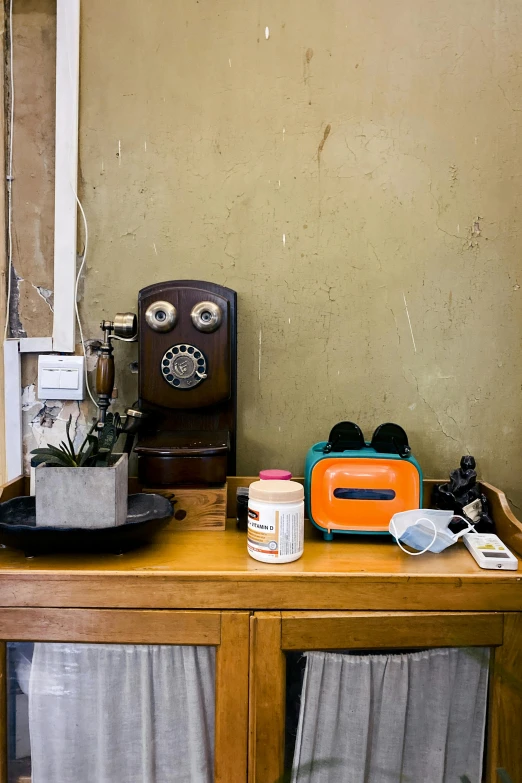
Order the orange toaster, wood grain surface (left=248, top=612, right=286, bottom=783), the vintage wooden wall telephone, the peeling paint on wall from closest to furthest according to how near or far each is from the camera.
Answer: wood grain surface (left=248, top=612, right=286, bottom=783), the orange toaster, the vintage wooden wall telephone, the peeling paint on wall

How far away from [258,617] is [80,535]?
0.39 metres

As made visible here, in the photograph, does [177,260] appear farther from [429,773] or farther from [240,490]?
[429,773]

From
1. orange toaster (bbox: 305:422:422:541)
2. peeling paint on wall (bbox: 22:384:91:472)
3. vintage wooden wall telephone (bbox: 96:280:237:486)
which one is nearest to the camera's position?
orange toaster (bbox: 305:422:422:541)

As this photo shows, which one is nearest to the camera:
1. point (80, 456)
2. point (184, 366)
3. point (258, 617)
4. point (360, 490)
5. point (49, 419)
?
point (258, 617)

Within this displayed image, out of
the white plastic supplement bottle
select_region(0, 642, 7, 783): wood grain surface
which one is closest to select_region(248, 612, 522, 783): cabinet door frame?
the white plastic supplement bottle

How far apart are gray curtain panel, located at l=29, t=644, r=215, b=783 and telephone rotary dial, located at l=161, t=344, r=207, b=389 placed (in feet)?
2.14

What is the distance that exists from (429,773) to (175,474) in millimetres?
834

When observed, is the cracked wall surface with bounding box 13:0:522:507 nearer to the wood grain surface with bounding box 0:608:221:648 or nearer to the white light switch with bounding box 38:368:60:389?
the white light switch with bounding box 38:368:60:389

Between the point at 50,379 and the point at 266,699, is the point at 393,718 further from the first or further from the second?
the point at 50,379

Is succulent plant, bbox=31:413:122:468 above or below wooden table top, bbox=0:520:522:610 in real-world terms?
above

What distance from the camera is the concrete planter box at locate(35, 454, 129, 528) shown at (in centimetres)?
107

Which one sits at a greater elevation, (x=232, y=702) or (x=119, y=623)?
(x=119, y=623)

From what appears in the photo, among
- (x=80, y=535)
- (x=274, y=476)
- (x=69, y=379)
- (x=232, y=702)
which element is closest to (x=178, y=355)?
(x=69, y=379)

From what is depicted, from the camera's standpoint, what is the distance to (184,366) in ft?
4.57
